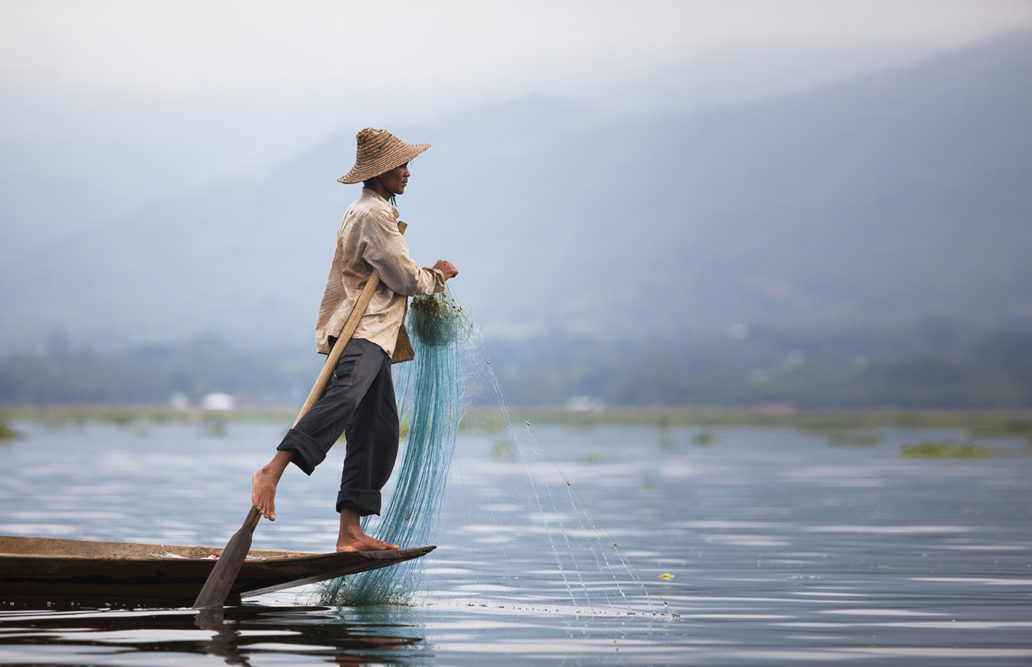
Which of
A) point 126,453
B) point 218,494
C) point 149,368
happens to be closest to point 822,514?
point 218,494

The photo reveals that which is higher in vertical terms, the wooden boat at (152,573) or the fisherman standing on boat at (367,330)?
the fisherman standing on boat at (367,330)

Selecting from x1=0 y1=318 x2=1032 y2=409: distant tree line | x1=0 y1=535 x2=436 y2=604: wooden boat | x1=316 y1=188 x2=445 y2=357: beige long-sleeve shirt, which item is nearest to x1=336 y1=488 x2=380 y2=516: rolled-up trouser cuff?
x1=0 y1=535 x2=436 y2=604: wooden boat

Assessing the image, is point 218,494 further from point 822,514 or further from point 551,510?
point 822,514

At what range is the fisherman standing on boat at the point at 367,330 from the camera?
25.8 feet

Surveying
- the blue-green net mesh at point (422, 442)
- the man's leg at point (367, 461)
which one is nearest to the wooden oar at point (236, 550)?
the man's leg at point (367, 461)

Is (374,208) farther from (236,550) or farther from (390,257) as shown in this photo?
(236,550)

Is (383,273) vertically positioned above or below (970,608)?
above

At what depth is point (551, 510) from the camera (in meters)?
18.2

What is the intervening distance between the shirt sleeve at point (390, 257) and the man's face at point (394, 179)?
29 centimetres

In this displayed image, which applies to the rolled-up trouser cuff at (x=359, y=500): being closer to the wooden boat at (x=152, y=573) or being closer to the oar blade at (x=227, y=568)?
the wooden boat at (x=152, y=573)

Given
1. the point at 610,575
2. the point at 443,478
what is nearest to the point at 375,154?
the point at 443,478

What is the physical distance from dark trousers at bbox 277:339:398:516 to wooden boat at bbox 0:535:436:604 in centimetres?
38

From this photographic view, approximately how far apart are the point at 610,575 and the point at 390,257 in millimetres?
3443

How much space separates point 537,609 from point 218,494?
1141 centimetres
